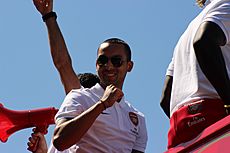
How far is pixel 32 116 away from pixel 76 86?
0.80 m

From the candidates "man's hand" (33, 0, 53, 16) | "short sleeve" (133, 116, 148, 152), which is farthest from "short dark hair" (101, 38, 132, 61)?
"man's hand" (33, 0, 53, 16)

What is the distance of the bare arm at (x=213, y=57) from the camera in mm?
2574

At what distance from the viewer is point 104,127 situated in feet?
11.0

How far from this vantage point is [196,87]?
8.91ft

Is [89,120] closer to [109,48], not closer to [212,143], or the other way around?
[109,48]

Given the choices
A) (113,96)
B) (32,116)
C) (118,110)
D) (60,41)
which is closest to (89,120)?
(113,96)

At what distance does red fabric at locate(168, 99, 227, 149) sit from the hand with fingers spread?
6.44 feet

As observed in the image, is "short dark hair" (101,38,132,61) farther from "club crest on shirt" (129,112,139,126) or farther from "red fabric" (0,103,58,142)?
"red fabric" (0,103,58,142)

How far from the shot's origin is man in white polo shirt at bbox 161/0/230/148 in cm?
259

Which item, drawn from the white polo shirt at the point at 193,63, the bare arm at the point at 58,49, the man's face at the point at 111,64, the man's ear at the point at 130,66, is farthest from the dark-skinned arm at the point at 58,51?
the white polo shirt at the point at 193,63

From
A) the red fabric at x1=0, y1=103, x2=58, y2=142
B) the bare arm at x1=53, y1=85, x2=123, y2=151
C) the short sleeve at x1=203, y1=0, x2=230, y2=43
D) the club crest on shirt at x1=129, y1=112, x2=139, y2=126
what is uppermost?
the short sleeve at x1=203, y1=0, x2=230, y2=43

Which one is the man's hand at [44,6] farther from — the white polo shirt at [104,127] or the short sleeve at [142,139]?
the short sleeve at [142,139]

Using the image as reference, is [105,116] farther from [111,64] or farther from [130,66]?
[130,66]

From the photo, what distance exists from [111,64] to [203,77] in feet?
3.17
